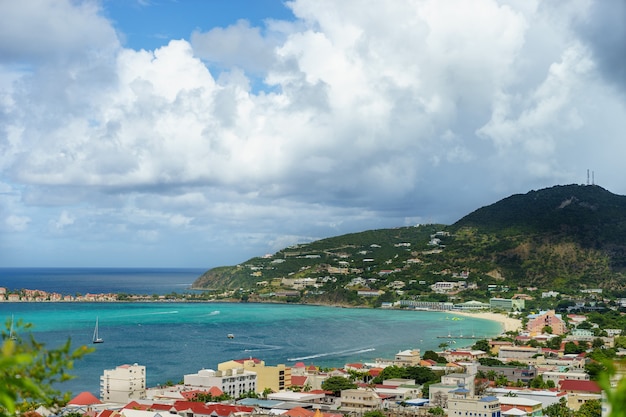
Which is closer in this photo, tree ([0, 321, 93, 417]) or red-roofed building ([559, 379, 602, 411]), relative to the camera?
tree ([0, 321, 93, 417])

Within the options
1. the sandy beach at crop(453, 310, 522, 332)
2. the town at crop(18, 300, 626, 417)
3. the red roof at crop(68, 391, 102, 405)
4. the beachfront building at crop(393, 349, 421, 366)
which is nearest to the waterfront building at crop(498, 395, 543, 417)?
the town at crop(18, 300, 626, 417)

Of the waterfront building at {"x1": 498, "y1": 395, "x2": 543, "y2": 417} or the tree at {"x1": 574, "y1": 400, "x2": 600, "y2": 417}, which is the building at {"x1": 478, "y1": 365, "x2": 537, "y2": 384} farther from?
the tree at {"x1": 574, "y1": 400, "x2": 600, "y2": 417}

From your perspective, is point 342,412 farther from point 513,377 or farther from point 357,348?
point 357,348

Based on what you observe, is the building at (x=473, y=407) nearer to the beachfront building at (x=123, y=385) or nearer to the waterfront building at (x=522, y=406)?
the waterfront building at (x=522, y=406)

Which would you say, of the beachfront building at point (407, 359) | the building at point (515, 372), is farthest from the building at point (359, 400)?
the beachfront building at point (407, 359)

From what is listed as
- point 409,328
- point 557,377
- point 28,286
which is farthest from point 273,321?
point 28,286

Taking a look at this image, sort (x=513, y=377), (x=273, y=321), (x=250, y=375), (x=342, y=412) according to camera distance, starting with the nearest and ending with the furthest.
Result: (x=342, y=412) → (x=250, y=375) → (x=513, y=377) → (x=273, y=321)
